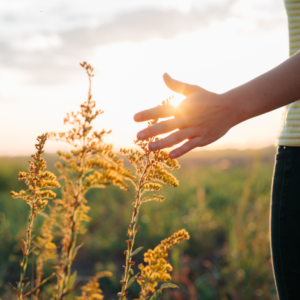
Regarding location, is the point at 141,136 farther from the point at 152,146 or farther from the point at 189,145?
the point at 189,145

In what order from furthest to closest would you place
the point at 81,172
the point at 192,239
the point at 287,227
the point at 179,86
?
the point at 192,239, the point at 287,227, the point at 179,86, the point at 81,172

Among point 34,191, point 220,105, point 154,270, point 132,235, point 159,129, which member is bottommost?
point 154,270

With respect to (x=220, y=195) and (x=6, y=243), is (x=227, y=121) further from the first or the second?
(x=220, y=195)

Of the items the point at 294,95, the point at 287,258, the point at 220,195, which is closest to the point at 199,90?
the point at 294,95

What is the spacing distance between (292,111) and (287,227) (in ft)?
2.24

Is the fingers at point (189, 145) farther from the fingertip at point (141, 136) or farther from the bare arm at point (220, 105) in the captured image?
the fingertip at point (141, 136)

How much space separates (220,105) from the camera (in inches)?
51.5

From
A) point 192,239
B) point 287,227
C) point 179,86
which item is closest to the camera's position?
point 179,86

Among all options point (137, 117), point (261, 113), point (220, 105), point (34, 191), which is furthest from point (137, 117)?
point (261, 113)

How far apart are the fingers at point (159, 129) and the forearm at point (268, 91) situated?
0.28 meters

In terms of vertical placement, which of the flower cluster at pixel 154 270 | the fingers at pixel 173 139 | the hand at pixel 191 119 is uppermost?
the hand at pixel 191 119

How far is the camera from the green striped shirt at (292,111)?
5.35ft

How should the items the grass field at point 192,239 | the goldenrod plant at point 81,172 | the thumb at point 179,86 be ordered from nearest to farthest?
the goldenrod plant at point 81,172 → the thumb at point 179,86 → the grass field at point 192,239

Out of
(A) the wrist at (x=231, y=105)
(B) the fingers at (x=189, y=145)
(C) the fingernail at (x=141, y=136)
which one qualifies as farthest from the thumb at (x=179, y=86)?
(C) the fingernail at (x=141, y=136)
